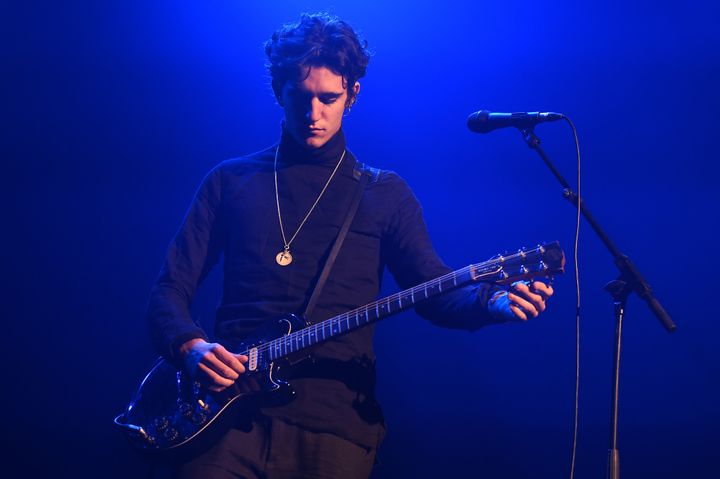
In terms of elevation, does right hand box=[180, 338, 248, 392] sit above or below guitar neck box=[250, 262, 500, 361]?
below

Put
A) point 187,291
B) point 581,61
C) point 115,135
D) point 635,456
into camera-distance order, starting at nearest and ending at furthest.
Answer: point 187,291, point 635,456, point 581,61, point 115,135

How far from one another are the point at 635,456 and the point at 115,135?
3043 mm

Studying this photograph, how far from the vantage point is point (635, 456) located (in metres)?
3.31

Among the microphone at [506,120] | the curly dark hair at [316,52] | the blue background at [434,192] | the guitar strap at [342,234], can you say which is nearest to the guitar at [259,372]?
the guitar strap at [342,234]

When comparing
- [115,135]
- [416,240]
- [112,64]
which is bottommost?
[416,240]

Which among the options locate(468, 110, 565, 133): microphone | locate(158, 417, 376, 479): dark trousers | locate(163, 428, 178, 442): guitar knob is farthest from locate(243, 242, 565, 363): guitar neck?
locate(468, 110, 565, 133): microphone

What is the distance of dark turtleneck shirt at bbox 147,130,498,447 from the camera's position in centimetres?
231

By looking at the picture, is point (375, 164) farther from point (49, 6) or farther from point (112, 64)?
point (49, 6)

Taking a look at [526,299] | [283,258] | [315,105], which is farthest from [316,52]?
[526,299]

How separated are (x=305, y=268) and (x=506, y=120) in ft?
2.79

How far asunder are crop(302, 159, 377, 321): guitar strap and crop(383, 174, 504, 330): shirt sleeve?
0.13 m

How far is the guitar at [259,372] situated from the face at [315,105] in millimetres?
718

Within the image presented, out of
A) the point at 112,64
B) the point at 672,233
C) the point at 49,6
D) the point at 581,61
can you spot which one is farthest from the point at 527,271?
the point at 49,6

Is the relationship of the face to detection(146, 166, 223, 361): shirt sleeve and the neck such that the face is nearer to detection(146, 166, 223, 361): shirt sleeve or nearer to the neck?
the neck
